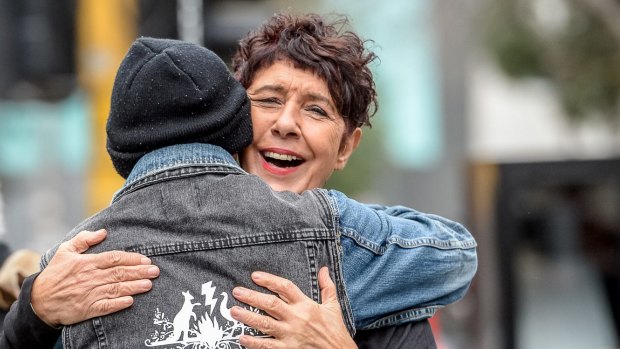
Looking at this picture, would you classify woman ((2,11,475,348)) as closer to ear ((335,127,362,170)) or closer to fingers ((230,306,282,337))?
ear ((335,127,362,170))

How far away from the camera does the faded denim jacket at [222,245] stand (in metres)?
2.34

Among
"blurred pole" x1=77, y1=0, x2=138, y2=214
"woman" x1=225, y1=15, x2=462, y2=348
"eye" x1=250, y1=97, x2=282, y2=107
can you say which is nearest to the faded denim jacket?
"woman" x1=225, y1=15, x2=462, y2=348

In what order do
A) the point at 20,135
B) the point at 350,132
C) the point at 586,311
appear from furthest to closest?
the point at 20,135
the point at 586,311
the point at 350,132

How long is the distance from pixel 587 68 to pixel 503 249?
13.6m

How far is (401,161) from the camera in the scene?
2748cm

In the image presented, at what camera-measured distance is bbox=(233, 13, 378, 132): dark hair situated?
286 cm

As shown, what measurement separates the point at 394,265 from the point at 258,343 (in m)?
0.42

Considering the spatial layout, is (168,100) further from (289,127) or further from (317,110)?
(317,110)

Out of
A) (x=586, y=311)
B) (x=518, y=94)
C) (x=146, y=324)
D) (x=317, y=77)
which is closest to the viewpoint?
(x=146, y=324)

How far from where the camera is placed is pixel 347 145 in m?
3.10

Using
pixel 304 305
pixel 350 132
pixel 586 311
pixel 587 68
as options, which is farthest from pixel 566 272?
pixel 587 68

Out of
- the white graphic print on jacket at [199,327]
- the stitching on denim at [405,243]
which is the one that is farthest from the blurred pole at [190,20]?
the white graphic print on jacket at [199,327]

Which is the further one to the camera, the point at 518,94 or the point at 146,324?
the point at 518,94

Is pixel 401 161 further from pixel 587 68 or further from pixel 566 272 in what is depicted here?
pixel 566 272
